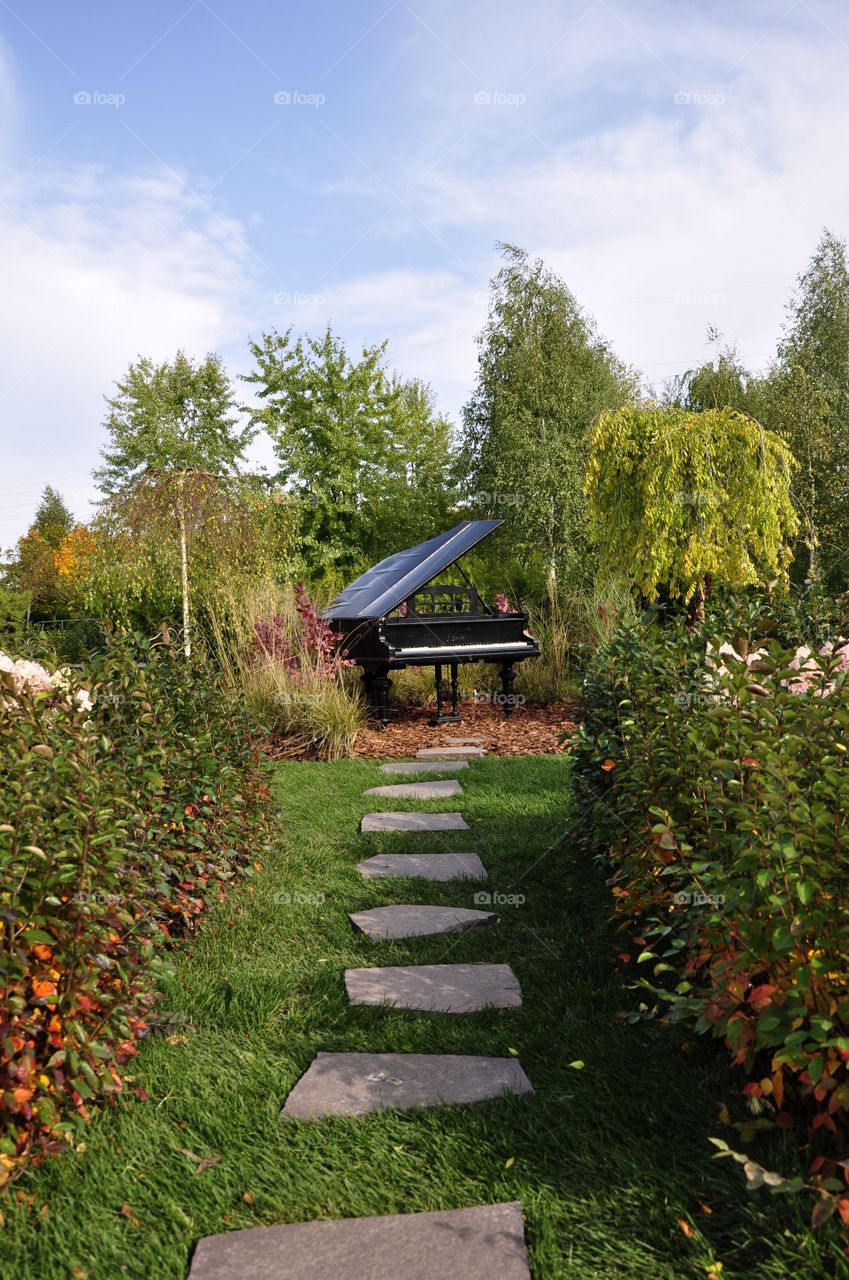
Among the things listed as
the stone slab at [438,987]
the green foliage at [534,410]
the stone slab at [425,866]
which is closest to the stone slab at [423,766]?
the stone slab at [425,866]

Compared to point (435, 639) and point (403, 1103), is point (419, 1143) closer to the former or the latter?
point (403, 1103)

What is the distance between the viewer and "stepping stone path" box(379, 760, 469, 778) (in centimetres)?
577

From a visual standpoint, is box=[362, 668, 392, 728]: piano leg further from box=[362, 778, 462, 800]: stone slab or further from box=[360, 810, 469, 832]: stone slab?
box=[360, 810, 469, 832]: stone slab

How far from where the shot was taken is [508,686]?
8.12 m

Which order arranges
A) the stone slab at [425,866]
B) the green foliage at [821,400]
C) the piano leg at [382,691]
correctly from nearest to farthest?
the stone slab at [425,866]
the piano leg at [382,691]
the green foliage at [821,400]

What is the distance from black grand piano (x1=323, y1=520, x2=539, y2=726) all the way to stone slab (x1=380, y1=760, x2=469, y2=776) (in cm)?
122

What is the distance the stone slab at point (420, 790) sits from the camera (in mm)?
5043

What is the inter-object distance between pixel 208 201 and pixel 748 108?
17.4 feet

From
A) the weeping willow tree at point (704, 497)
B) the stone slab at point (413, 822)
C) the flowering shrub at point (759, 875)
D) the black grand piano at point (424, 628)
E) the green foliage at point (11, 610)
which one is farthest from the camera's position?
the green foliage at point (11, 610)

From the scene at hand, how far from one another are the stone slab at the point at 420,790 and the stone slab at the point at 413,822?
1.42 feet

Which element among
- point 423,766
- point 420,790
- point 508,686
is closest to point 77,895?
point 420,790

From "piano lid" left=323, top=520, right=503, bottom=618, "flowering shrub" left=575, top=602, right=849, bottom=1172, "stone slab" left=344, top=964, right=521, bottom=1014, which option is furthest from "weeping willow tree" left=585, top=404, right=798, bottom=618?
"stone slab" left=344, top=964, right=521, bottom=1014

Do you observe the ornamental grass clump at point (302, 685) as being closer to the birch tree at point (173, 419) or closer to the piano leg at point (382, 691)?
the piano leg at point (382, 691)

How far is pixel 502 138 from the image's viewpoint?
6.71m
